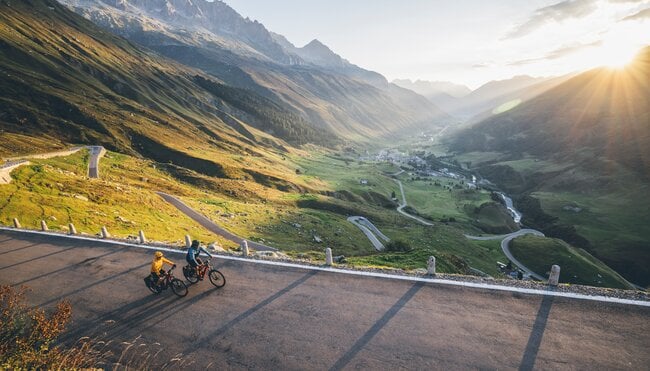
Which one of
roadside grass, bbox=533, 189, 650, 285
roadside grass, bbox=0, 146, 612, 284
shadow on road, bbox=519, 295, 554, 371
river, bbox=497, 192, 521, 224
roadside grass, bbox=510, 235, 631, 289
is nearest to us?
shadow on road, bbox=519, 295, 554, 371

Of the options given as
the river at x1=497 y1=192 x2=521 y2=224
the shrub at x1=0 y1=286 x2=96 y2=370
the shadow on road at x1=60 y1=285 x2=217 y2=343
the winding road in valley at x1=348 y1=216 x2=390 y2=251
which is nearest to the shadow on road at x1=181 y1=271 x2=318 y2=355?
the shadow on road at x1=60 y1=285 x2=217 y2=343

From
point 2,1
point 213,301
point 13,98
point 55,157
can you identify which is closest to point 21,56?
point 13,98

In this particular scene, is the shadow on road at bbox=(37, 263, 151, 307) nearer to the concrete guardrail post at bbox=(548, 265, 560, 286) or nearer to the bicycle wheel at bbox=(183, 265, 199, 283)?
the bicycle wheel at bbox=(183, 265, 199, 283)

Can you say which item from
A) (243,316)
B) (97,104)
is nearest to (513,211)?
(243,316)

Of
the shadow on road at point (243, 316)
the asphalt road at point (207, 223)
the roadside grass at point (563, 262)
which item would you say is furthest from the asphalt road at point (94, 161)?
the roadside grass at point (563, 262)

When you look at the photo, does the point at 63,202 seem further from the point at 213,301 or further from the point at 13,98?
the point at 13,98

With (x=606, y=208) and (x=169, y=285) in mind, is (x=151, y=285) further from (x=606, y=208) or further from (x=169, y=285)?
(x=606, y=208)
